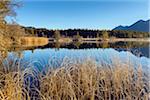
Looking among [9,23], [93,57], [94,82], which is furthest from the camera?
[9,23]

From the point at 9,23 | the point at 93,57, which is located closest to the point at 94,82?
the point at 93,57

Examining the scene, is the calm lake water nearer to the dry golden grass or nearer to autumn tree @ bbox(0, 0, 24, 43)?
the dry golden grass

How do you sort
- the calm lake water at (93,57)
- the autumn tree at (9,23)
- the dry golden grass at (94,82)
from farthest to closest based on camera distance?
the autumn tree at (9,23) < the calm lake water at (93,57) < the dry golden grass at (94,82)

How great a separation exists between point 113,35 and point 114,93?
269 ft

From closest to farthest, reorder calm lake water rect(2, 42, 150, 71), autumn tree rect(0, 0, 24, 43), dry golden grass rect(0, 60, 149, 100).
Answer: dry golden grass rect(0, 60, 149, 100) < calm lake water rect(2, 42, 150, 71) < autumn tree rect(0, 0, 24, 43)

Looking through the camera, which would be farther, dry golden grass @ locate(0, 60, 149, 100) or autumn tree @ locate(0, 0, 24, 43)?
autumn tree @ locate(0, 0, 24, 43)

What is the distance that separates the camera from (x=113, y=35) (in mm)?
87875

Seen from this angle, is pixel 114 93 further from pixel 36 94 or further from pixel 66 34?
pixel 66 34

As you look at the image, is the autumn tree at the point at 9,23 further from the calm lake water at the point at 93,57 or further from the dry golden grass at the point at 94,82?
the dry golden grass at the point at 94,82

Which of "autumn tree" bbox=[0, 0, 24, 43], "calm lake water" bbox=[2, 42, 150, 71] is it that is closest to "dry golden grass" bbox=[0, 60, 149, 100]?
"calm lake water" bbox=[2, 42, 150, 71]

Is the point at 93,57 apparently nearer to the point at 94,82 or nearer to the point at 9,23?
the point at 94,82

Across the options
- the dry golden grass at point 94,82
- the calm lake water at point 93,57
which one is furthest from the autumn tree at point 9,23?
the dry golden grass at point 94,82

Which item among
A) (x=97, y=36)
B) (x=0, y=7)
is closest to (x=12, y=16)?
(x=0, y=7)

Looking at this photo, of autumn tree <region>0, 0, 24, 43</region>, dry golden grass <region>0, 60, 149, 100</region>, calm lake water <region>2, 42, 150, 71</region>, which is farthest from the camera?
autumn tree <region>0, 0, 24, 43</region>
